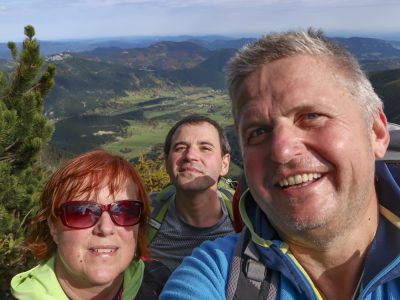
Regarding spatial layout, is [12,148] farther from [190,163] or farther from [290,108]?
[290,108]

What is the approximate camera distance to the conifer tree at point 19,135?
8641 millimetres

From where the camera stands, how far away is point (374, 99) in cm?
219

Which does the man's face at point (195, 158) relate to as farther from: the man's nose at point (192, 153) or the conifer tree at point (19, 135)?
the conifer tree at point (19, 135)

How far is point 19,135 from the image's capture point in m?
9.48

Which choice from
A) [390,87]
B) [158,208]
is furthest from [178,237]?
[390,87]

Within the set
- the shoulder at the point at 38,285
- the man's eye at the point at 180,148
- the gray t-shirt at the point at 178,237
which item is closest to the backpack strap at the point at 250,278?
the shoulder at the point at 38,285

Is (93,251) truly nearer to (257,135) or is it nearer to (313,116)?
(257,135)

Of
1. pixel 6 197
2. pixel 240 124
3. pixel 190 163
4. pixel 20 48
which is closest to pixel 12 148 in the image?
pixel 6 197

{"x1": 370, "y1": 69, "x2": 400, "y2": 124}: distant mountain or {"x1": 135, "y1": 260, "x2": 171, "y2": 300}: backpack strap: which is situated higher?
{"x1": 135, "y1": 260, "x2": 171, "y2": 300}: backpack strap

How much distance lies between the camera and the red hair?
2.86m

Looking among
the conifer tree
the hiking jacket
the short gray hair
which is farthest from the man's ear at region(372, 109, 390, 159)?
the conifer tree

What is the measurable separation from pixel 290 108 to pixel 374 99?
572 millimetres

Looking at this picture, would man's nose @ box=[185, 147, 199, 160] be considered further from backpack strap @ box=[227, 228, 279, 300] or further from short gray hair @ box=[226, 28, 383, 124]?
backpack strap @ box=[227, 228, 279, 300]

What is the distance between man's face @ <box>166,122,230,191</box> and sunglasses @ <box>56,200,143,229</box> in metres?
1.23
